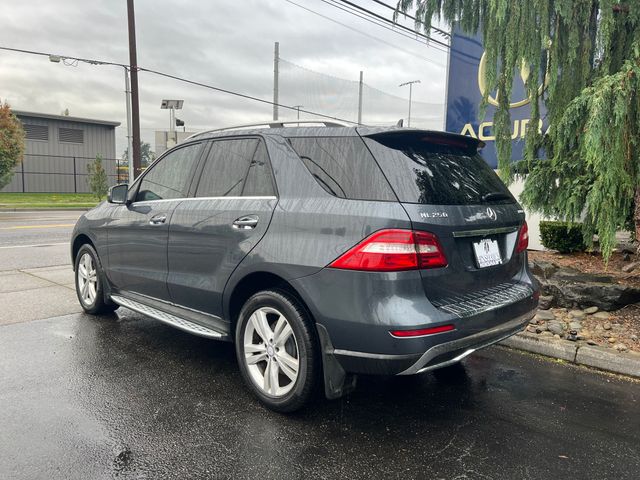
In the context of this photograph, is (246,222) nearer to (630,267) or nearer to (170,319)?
(170,319)

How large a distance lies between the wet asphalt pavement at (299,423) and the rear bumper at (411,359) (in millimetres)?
455

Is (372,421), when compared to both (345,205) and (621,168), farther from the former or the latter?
(621,168)

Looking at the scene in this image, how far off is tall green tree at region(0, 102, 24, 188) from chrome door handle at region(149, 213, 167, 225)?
75.1 ft

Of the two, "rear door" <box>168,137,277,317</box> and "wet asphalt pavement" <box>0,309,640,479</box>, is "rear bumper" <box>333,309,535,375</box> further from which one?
"rear door" <box>168,137,277,317</box>

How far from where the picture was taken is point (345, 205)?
2.81 metres

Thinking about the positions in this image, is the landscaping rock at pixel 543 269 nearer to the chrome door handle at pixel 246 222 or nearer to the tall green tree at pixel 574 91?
the tall green tree at pixel 574 91

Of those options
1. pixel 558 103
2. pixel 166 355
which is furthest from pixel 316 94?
pixel 166 355

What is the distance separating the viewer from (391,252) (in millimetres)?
2635

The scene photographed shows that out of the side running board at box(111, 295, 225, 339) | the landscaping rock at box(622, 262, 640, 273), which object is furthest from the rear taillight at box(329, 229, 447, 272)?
the landscaping rock at box(622, 262, 640, 273)

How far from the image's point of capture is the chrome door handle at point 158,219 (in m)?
3.98

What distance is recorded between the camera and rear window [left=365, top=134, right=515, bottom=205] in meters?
2.81

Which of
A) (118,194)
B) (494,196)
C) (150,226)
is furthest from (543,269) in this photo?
(118,194)

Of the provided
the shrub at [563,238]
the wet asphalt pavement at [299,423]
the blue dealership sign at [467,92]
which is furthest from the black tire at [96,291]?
the blue dealership sign at [467,92]

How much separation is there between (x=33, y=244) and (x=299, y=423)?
969 centimetres
